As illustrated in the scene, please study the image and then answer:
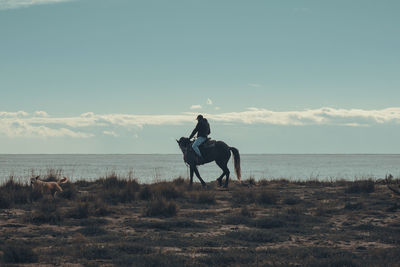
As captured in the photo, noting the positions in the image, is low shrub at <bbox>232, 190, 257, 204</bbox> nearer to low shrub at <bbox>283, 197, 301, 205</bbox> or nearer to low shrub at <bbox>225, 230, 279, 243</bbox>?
→ low shrub at <bbox>283, 197, 301, 205</bbox>

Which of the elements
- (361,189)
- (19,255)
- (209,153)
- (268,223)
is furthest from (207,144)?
(19,255)

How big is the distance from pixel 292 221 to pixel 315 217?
2.81 ft

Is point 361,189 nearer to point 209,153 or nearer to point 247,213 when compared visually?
point 209,153

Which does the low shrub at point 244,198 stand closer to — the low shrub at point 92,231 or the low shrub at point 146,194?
the low shrub at point 146,194

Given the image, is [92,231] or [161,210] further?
[161,210]

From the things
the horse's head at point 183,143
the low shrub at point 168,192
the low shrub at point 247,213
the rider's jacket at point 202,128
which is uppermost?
the rider's jacket at point 202,128

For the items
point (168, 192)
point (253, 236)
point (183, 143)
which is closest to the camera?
point (253, 236)

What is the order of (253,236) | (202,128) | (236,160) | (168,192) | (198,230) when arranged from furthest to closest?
(236,160) < (202,128) < (168,192) < (198,230) < (253,236)

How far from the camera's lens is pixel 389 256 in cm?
721

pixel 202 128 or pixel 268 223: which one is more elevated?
pixel 202 128

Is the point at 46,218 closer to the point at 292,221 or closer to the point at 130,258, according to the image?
the point at 130,258

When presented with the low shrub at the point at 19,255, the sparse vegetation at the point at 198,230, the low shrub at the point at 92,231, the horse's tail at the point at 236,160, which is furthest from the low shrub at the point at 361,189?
the low shrub at the point at 19,255

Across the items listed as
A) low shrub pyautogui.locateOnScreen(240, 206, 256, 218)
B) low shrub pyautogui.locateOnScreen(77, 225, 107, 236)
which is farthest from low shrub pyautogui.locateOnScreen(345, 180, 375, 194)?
low shrub pyautogui.locateOnScreen(77, 225, 107, 236)

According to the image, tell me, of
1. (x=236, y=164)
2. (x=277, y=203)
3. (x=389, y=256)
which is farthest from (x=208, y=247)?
(x=236, y=164)
